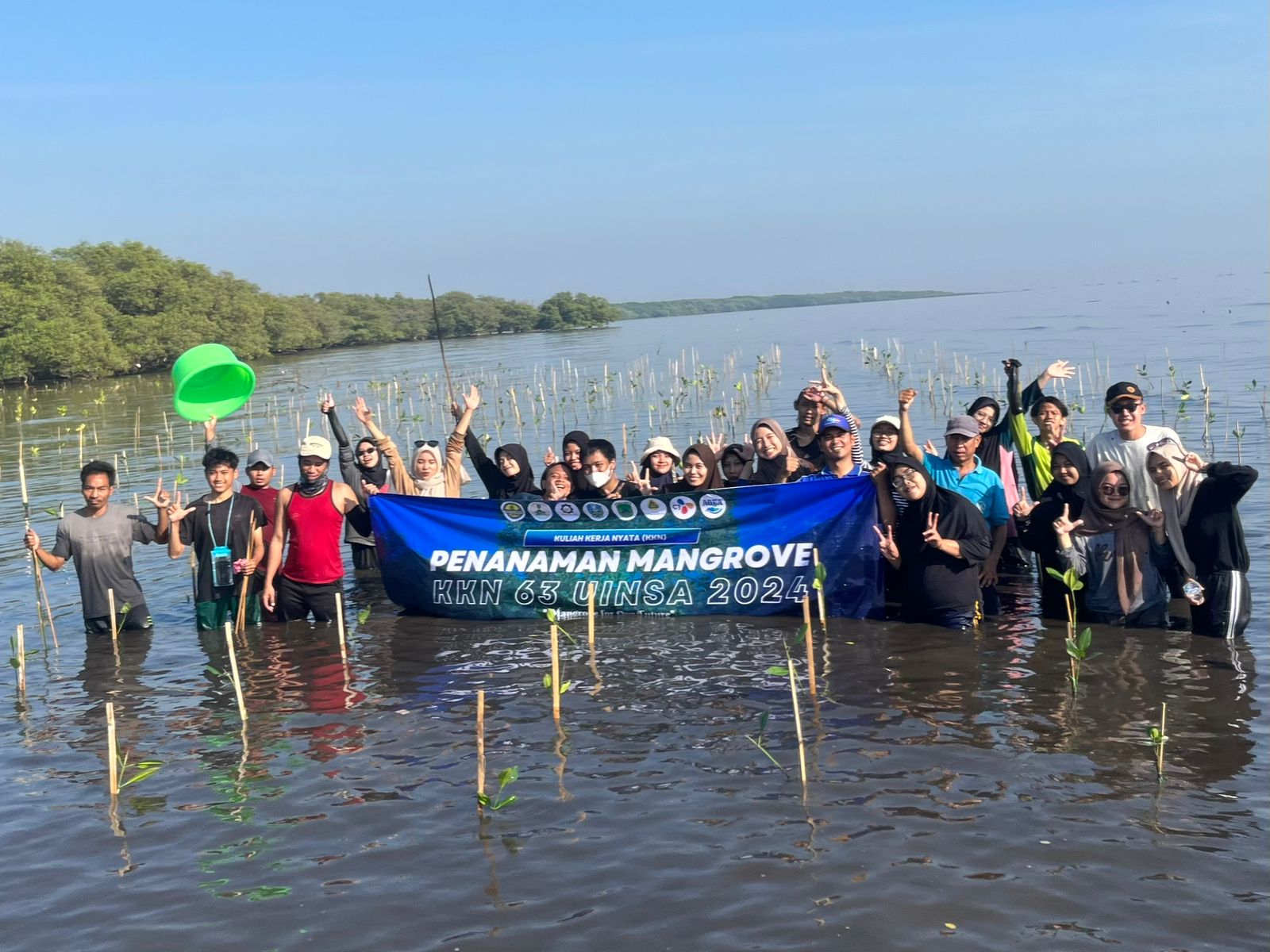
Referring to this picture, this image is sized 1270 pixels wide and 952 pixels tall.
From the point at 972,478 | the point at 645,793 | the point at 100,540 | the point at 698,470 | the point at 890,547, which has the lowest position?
the point at 645,793

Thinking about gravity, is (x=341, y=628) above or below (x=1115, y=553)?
below

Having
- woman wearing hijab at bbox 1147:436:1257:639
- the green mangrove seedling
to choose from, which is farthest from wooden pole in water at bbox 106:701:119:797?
woman wearing hijab at bbox 1147:436:1257:639

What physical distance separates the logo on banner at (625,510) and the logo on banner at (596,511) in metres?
0.10

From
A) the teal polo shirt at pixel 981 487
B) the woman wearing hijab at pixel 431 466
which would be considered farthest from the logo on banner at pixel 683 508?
the woman wearing hijab at pixel 431 466

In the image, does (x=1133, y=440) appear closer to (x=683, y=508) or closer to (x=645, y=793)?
(x=683, y=508)

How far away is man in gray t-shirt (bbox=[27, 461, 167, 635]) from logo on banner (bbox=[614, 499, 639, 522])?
4.13m

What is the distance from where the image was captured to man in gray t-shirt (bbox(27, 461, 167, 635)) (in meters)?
10.4

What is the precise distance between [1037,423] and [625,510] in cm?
399

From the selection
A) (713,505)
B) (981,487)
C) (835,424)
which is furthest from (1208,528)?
(713,505)

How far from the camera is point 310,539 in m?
10.7

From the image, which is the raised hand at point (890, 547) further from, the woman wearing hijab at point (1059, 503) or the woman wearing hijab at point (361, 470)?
the woman wearing hijab at point (361, 470)

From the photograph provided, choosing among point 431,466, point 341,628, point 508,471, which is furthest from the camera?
point 431,466

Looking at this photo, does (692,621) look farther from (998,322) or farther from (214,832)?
(998,322)

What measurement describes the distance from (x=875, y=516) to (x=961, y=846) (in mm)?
4189
